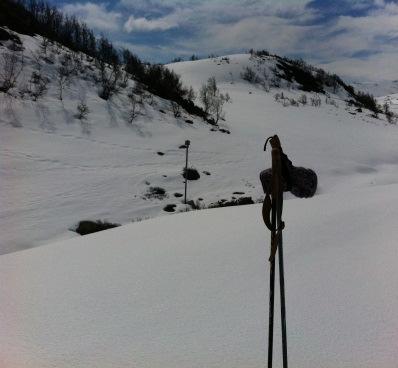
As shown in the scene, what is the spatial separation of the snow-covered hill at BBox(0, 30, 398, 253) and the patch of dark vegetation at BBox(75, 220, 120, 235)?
337 millimetres

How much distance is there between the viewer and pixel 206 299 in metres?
3.95

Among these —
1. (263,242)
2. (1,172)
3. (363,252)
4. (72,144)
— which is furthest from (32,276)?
(72,144)

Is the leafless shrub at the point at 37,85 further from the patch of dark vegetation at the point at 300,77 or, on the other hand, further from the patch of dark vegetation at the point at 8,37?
the patch of dark vegetation at the point at 300,77

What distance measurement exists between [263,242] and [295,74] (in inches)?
2431

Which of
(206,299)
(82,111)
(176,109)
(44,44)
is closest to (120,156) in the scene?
(82,111)

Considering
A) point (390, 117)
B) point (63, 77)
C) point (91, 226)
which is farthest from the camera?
point (390, 117)

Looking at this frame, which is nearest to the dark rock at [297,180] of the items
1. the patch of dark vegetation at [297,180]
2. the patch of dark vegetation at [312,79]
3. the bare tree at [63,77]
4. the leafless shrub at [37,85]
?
the patch of dark vegetation at [297,180]

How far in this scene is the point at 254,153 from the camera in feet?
78.5

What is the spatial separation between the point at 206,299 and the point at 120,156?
53.0 feet

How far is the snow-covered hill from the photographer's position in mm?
13883

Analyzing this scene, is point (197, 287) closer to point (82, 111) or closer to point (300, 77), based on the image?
point (82, 111)

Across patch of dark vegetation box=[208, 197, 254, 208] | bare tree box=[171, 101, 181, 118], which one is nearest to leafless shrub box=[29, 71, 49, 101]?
bare tree box=[171, 101, 181, 118]

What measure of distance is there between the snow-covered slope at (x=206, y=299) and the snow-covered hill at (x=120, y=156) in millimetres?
6842

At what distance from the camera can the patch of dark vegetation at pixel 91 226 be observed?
41.1 ft
